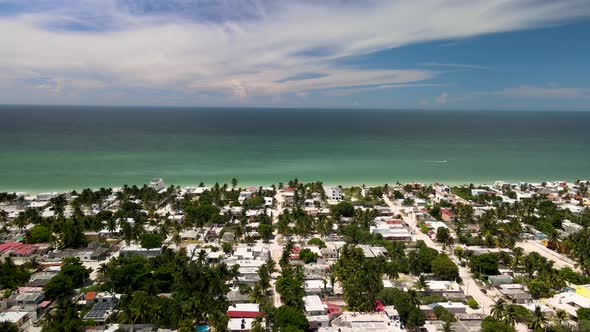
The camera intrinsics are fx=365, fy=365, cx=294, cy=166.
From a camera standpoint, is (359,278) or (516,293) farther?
(516,293)

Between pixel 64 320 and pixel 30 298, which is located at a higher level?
pixel 64 320

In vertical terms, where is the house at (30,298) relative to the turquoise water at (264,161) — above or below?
below

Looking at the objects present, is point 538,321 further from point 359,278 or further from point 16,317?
point 16,317

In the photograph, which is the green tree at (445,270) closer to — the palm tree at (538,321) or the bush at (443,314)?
the bush at (443,314)

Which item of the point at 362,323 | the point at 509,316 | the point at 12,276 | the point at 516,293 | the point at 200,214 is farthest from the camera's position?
the point at 200,214

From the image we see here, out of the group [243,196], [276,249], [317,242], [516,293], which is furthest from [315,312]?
[243,196]

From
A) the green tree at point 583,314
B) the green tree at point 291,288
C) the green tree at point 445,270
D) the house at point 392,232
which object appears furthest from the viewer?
the house at point 392,232

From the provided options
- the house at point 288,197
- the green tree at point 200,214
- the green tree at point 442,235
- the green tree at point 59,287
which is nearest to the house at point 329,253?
the green tree at point 442,235

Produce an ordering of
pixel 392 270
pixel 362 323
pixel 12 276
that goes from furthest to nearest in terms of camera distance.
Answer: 1. pixel 392 270
2. pixel 12 276
3. pixel 362 323

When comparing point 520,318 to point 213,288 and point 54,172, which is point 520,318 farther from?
point 54,172
